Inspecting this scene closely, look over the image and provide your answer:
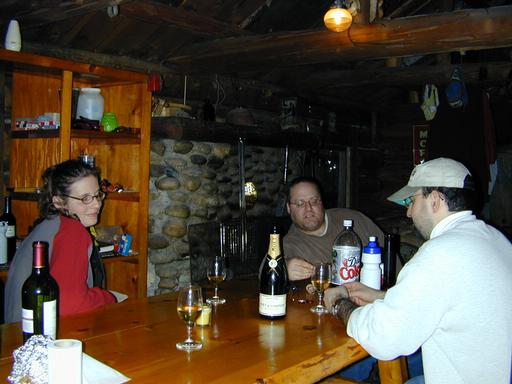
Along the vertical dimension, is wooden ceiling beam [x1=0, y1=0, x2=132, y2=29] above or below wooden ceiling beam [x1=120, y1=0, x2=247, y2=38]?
below

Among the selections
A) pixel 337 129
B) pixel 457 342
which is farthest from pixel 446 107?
pixel 457 342

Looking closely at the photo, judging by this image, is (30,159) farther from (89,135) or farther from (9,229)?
(9,229)

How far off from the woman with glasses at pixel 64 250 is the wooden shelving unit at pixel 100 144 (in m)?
0.55

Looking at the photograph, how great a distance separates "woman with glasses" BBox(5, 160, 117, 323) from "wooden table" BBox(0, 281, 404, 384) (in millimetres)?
130

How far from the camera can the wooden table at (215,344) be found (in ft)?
4.99

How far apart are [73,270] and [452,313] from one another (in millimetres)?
1482

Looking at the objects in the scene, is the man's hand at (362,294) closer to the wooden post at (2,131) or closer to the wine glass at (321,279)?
the wine glass at (321,279)

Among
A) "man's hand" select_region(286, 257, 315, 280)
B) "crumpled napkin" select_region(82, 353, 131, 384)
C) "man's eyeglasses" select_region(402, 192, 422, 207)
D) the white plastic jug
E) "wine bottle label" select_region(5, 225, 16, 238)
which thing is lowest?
"crumpled napkin" select_region(82, 353, 131, 384)

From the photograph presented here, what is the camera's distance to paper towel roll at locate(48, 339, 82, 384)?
130 cm

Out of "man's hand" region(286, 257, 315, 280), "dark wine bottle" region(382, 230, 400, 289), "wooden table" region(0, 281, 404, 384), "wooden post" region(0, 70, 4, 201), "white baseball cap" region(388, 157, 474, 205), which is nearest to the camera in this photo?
"wooden table" region(0, 281, 404, 384)

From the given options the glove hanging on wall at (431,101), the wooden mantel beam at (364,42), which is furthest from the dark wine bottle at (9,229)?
the glove hanging on wall at (431,101)

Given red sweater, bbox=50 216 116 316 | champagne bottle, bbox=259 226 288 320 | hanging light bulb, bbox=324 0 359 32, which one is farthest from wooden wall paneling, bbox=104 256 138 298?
hanging light bulb, bbox=324 0 359 32

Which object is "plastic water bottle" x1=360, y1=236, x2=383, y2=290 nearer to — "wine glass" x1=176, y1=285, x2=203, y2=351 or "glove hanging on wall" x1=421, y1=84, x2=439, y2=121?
"wine glass" x1=176, y1=285, x2=203, y2=351

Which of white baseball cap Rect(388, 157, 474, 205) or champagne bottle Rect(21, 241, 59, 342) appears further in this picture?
white baseball cap Rect(388, 157, 474, 205)
